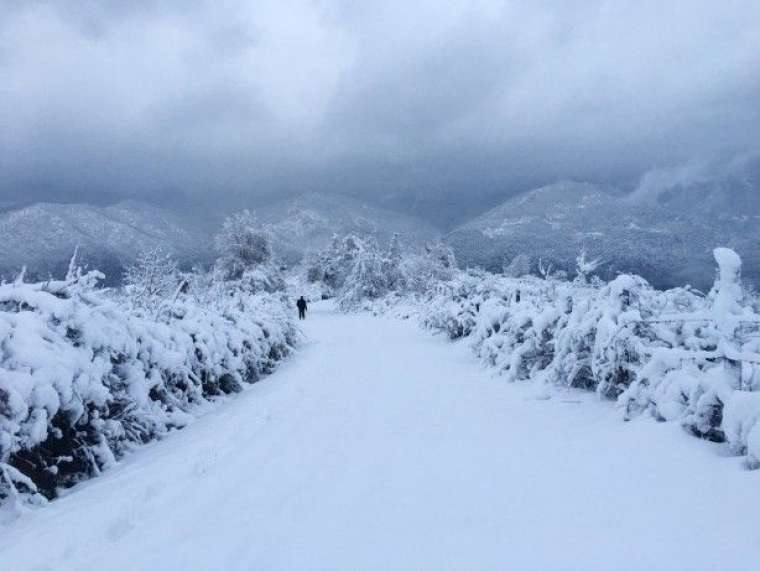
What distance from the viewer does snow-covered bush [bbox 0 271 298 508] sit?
15.0 feet

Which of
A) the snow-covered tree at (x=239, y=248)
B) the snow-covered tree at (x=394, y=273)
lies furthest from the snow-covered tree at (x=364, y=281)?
the snow-covered tree at (x=239, y=248)

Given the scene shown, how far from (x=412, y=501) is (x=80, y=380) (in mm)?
3558

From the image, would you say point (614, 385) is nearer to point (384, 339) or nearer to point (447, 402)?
point (447, 402)

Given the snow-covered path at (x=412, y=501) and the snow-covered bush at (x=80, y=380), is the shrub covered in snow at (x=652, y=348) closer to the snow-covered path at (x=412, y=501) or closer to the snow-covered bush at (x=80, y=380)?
the snow-covered path at (x=412, y=501)

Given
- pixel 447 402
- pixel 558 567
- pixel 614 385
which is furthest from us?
pixel 447 402

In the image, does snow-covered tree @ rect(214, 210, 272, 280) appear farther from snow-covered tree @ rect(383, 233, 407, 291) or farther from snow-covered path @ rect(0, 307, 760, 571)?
snow-covered path @ rect(0, 307, 760, 571)

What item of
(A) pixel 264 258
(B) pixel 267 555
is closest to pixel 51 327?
(B) pixel 267 555

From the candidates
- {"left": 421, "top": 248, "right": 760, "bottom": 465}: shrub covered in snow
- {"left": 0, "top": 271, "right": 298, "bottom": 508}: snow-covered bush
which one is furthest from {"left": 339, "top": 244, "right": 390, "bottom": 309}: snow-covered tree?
{"left": 0, "top": 271, "right": 298, "bottom": 508}: snow-covered bush

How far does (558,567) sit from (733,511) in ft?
4.17

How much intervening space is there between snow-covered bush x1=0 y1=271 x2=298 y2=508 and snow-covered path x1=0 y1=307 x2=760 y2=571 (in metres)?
0.35

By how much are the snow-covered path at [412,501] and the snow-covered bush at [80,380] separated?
347mm

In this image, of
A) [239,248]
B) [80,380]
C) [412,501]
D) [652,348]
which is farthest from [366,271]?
[412,501]

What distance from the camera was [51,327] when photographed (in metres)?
5.54

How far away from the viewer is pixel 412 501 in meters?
3.82
